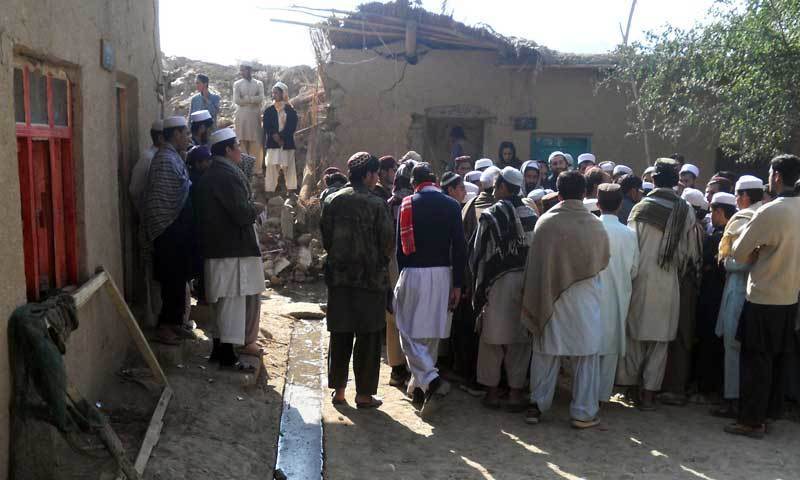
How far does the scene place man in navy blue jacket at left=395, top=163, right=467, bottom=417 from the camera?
5.62m

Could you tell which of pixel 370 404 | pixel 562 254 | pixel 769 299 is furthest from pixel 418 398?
pixel 769 299

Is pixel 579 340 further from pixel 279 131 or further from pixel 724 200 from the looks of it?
pixel 279 131

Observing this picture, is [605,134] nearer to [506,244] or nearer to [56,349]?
[506,244]

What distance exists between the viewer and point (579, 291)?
216 inches

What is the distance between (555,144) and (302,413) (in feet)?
29.2

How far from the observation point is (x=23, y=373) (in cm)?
355

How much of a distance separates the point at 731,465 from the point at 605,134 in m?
8.96

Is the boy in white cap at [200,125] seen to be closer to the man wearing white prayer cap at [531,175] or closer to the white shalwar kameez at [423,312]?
the white shalwar kameez at [423,312]

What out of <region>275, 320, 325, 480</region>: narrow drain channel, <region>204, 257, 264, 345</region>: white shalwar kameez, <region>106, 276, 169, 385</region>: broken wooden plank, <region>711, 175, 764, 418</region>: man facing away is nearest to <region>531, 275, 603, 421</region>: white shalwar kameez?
<region>711, 175, 764, 418</region>: man facing away

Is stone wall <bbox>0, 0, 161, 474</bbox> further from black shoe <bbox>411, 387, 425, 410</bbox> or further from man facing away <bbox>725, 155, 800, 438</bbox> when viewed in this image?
man facing away <bbox>725, 155, 800, 438</bbox>

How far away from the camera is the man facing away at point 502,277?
224 inches

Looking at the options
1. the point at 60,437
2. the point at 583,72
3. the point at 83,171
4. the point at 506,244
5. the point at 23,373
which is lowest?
the point at 60,437

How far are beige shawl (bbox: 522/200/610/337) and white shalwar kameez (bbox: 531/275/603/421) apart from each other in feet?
0.27

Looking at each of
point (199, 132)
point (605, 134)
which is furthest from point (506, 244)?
point (605, 134)
